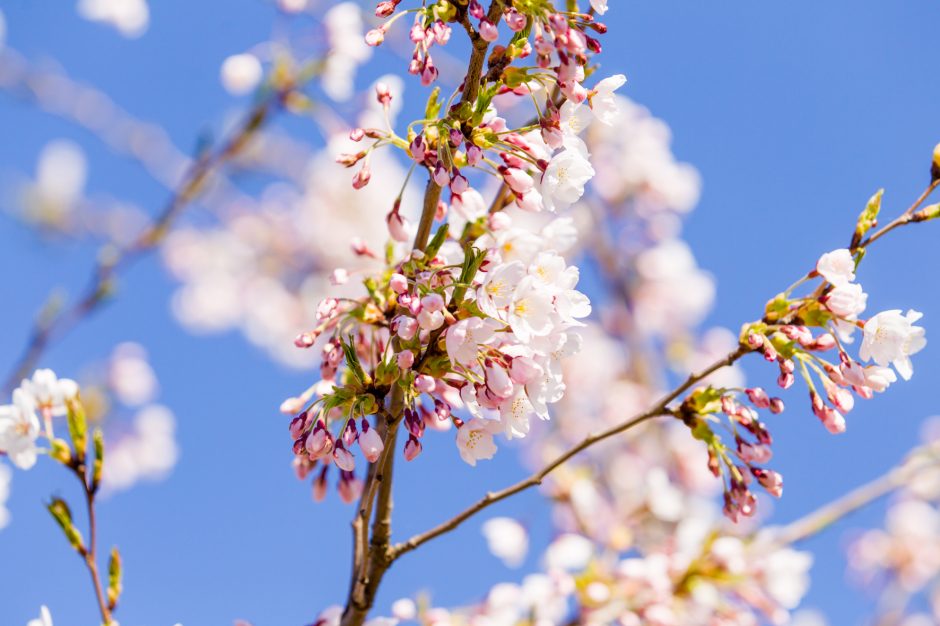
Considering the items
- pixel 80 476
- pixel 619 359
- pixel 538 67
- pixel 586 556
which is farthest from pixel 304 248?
pixel 538 67

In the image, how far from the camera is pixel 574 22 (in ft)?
4.63

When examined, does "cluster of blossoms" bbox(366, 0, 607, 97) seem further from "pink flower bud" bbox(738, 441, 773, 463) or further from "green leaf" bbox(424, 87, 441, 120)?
"pink flower bud" bbox(738, 441, 773, 463)

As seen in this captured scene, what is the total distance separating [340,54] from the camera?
337 centimetres

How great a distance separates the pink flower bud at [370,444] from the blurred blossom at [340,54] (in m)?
2.15

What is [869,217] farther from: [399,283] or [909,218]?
[399,283]

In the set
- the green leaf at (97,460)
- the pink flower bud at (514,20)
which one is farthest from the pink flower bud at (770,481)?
the green leaf at (97,460)

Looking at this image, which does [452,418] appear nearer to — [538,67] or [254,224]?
[538,67]

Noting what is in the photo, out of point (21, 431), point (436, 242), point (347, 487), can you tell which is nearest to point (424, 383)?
point (436, 242)

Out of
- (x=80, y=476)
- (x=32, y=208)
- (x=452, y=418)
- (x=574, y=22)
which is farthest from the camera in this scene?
(x=32, y=208)

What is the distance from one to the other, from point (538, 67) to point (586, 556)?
235 centimetres

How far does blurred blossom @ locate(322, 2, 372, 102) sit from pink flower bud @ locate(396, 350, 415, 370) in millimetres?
2160

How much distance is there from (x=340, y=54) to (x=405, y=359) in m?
2.29

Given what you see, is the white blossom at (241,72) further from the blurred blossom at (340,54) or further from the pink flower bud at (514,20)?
the pink flower bud at (514,20)

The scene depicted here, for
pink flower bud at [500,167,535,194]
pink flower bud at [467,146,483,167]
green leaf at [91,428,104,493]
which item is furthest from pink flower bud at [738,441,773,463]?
green leaf at [91,428,104,493]
